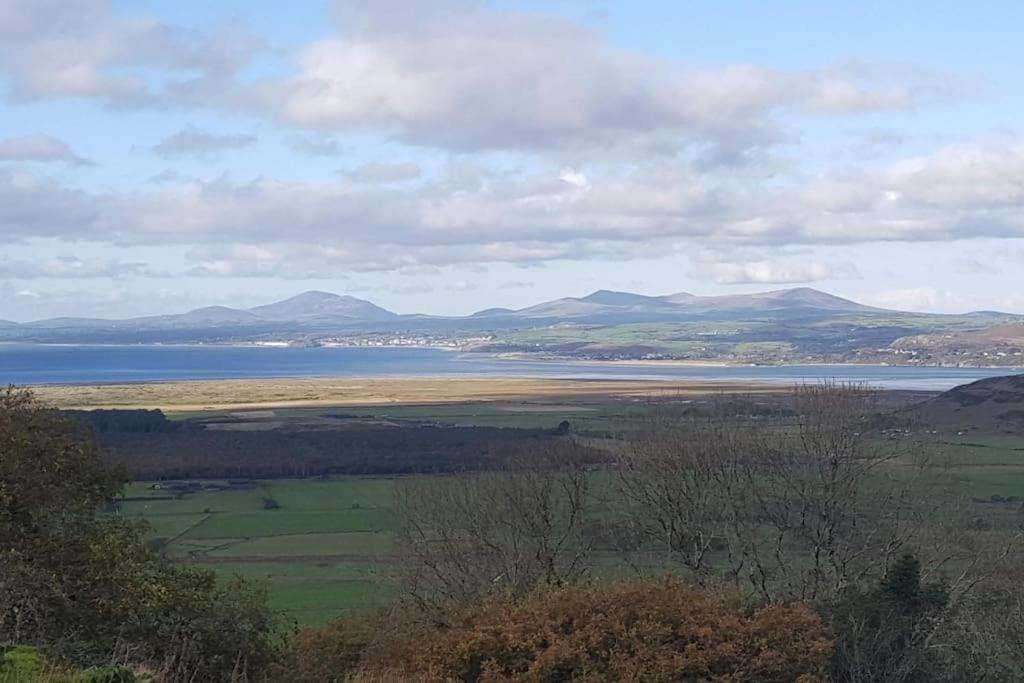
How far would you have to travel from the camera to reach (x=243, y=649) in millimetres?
19828

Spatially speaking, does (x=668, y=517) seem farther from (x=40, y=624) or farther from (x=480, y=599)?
(x=40, y=624)

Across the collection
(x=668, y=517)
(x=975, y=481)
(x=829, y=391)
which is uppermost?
(x=829, y=391)

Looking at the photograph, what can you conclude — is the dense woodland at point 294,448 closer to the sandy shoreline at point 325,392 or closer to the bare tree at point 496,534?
the sandy shoreline at point 325,392

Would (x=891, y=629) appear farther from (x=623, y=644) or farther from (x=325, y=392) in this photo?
(x=325, y=392)

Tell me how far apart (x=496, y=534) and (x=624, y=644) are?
14.1m

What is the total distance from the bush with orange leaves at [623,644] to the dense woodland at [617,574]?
0.04 m

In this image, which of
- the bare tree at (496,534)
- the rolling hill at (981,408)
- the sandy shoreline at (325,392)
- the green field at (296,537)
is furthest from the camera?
the sandy shoreline at (325,392)

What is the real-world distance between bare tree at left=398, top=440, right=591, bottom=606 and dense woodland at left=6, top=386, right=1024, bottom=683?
10 cm

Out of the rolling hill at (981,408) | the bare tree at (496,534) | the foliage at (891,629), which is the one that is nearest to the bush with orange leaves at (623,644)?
the foliage at (891,629)

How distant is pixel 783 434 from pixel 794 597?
33.6ft

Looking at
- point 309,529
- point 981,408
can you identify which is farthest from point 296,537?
point 981,408

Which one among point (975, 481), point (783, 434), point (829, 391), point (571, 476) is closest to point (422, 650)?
point (571, 476)

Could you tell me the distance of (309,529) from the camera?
187ft

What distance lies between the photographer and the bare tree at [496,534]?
97.3 ft
